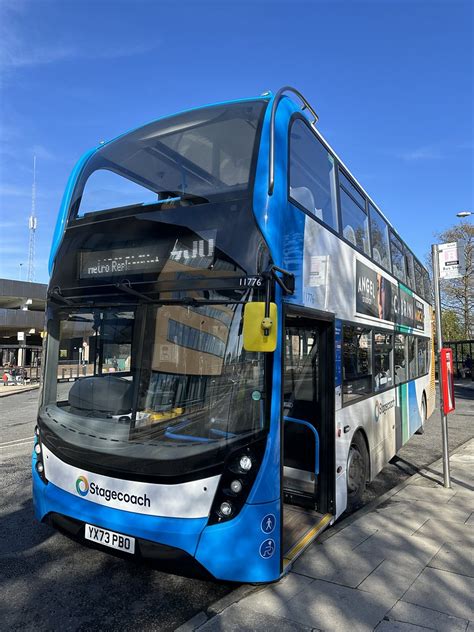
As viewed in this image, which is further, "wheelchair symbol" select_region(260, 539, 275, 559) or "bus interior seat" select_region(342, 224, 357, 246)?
"bus interior seat" select_region(342, 224, 357, 246)

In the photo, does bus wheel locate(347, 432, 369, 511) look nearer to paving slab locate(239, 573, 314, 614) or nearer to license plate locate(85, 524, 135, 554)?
paving slab locate(239, 573, 314, 614)

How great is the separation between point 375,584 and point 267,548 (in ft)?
3.49

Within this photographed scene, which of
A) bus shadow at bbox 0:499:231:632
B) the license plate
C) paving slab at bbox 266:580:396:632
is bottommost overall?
bus shadow at bbox 0:499:231:632

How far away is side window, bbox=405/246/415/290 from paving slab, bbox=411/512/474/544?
5350 millimetres

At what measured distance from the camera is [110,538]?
3.38 m

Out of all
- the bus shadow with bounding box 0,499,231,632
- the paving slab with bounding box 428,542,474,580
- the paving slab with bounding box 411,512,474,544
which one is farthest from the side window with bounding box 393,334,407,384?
the bus shadow with bounding box 0,499,231,632

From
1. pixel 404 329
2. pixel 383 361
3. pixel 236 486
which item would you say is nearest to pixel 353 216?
pixel 383 361

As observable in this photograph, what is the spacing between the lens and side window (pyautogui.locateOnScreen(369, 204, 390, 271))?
6688 mm

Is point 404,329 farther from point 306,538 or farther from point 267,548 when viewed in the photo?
point 267,548

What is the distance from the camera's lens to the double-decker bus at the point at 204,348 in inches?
126

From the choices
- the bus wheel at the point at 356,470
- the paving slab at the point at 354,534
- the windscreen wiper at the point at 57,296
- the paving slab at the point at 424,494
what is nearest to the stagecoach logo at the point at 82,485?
→ the windscreen wiper at the point at 57,296

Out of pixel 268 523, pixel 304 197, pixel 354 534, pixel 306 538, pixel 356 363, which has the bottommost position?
pixel 354 534

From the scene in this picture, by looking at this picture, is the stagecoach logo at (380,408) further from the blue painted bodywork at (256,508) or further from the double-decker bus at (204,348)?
the blue painted bodywork at (256,508)

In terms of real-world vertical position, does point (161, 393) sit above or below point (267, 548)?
above
